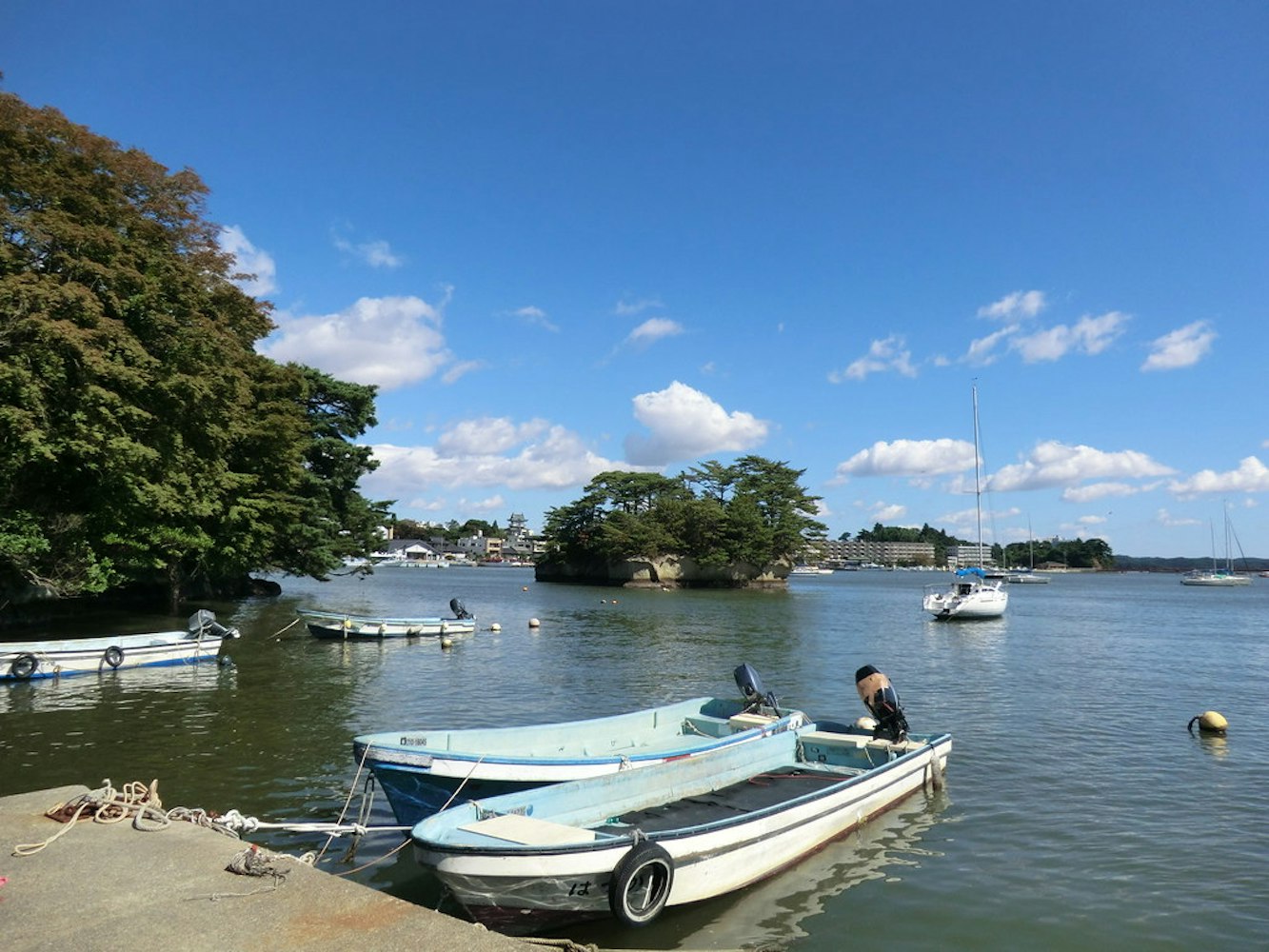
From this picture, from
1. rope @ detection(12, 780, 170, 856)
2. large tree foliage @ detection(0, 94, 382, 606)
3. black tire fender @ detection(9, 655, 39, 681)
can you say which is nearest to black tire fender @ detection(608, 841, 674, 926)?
rope @ detection(12, 780, 170, 856)

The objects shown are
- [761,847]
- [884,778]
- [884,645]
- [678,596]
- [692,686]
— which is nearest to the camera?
[761,847]

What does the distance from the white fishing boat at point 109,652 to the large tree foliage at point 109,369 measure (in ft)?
10.3

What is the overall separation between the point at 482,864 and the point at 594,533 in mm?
91009

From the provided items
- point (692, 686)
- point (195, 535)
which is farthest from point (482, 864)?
point (195, 535)

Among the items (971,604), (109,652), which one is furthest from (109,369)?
(971,604)

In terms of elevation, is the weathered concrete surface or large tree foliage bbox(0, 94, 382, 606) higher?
large tree foliage bbox(0, 94, 382, 606)

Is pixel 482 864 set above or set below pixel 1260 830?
above

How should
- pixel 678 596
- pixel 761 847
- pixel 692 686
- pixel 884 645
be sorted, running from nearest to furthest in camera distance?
pixel 761 847, pixel 692 686, pixel 884 645, pixel 678 596

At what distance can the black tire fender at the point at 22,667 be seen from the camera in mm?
20344

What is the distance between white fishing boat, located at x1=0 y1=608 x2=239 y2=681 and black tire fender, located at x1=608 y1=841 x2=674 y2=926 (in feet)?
66.3

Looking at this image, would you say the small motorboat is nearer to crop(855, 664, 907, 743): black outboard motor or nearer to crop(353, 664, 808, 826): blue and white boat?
crop(353, 664, 808, 826): blue and white boat

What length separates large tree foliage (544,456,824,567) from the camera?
90312 millimetres

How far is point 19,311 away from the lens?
67.8 ft

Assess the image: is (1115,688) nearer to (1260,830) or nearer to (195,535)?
(1260,830)
